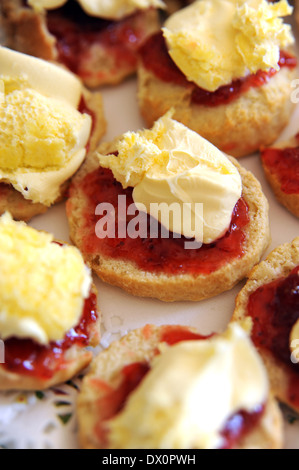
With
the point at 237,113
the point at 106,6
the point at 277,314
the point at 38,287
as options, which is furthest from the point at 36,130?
the point at 277,314

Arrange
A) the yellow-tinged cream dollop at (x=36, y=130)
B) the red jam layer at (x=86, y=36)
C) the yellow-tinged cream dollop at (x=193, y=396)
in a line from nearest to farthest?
the yellow-tinged cream dollop at (x=193, y=396) → the yellow-tinged cream dollop at (x=36, y=130) → the red jam layer at (x=86, y=36)

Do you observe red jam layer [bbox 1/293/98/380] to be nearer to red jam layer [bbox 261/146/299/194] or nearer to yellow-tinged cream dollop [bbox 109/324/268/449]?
yellow-tinged cream dollop [bbox 109/324/268/449]

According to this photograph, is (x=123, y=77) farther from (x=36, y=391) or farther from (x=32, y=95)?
(x=36, y=391)

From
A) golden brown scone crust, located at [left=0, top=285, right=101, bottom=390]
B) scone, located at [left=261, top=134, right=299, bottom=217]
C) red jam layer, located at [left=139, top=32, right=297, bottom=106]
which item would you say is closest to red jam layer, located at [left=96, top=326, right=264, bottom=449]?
golden brown scone crust, located at [left=0, top=285, right=101, bottom=390]

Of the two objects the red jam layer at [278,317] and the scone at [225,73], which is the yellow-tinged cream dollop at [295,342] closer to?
the red jam layer at [278,317]

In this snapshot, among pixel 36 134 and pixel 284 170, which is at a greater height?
pixel 284 170

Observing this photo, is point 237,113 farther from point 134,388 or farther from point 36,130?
point 134,388

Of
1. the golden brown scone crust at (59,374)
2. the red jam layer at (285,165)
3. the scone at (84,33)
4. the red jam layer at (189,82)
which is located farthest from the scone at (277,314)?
the scone at (84,33)

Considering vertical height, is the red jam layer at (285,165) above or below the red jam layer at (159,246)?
above
